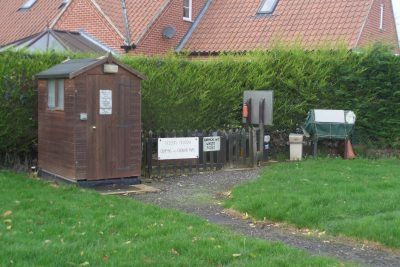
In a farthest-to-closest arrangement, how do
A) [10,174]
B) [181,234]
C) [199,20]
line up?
[199,20]
[10,174]
[181,234]

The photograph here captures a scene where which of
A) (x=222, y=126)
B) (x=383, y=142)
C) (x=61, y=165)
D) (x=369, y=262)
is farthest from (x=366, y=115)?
(x=369, y=262)

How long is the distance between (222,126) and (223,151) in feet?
5.57

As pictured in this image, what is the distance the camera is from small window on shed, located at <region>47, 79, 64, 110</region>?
34.2 feet

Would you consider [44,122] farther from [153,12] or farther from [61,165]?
[153,12]

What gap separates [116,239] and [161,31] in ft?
51.3

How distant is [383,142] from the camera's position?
15.4 meters

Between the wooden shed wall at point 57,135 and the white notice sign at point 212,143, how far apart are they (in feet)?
11.5

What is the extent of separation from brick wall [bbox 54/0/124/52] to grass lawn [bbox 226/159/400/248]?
10.2m

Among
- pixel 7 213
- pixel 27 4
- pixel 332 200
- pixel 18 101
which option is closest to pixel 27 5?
pixel 27 4

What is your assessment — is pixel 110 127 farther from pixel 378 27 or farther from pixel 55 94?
pixel 378 27

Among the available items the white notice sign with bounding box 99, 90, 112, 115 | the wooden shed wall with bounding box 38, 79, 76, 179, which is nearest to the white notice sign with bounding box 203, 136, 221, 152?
the white notice sign with bounding box 99, 90, 112, 115

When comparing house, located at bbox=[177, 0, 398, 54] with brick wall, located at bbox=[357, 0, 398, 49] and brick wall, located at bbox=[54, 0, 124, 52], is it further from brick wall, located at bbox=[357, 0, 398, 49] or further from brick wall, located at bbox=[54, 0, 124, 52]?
brick wall, located at bbox=[54, 0, 124, 52]

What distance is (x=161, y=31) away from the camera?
2136 centimetres

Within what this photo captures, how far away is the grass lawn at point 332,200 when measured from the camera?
7.36m
